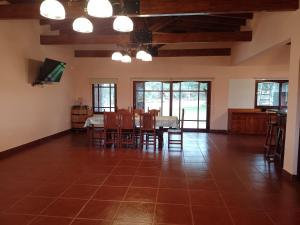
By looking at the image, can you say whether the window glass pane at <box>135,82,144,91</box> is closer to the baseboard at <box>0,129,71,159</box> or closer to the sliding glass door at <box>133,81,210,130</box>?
the sliding glass door at <box>133,81,210,130</box>

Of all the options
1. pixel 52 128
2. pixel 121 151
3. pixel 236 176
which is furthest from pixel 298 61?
pixel 52 128

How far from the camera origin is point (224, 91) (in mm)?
8086

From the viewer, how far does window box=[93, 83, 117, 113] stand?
28.0ft

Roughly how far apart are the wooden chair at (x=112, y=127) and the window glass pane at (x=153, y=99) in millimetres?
2848

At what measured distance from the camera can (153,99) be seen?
8508 mm

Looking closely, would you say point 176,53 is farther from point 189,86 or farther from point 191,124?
point 191,124

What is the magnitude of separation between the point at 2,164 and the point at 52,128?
252 centimetres

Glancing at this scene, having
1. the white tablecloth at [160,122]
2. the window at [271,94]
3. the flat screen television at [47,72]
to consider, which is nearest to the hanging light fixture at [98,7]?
the white tablecloth at [160,122]

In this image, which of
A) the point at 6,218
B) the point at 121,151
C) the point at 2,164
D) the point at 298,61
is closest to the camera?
the point at 6,218

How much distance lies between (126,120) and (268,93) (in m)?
5.22

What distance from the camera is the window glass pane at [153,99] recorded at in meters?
8.48

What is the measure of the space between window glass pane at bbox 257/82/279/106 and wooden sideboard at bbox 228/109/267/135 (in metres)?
0.51

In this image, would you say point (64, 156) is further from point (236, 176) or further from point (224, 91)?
point (224, 91)

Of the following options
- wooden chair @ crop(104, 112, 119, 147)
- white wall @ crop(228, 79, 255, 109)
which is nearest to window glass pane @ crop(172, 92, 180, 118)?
white wall @ crop(228, 79, 255, 109)
